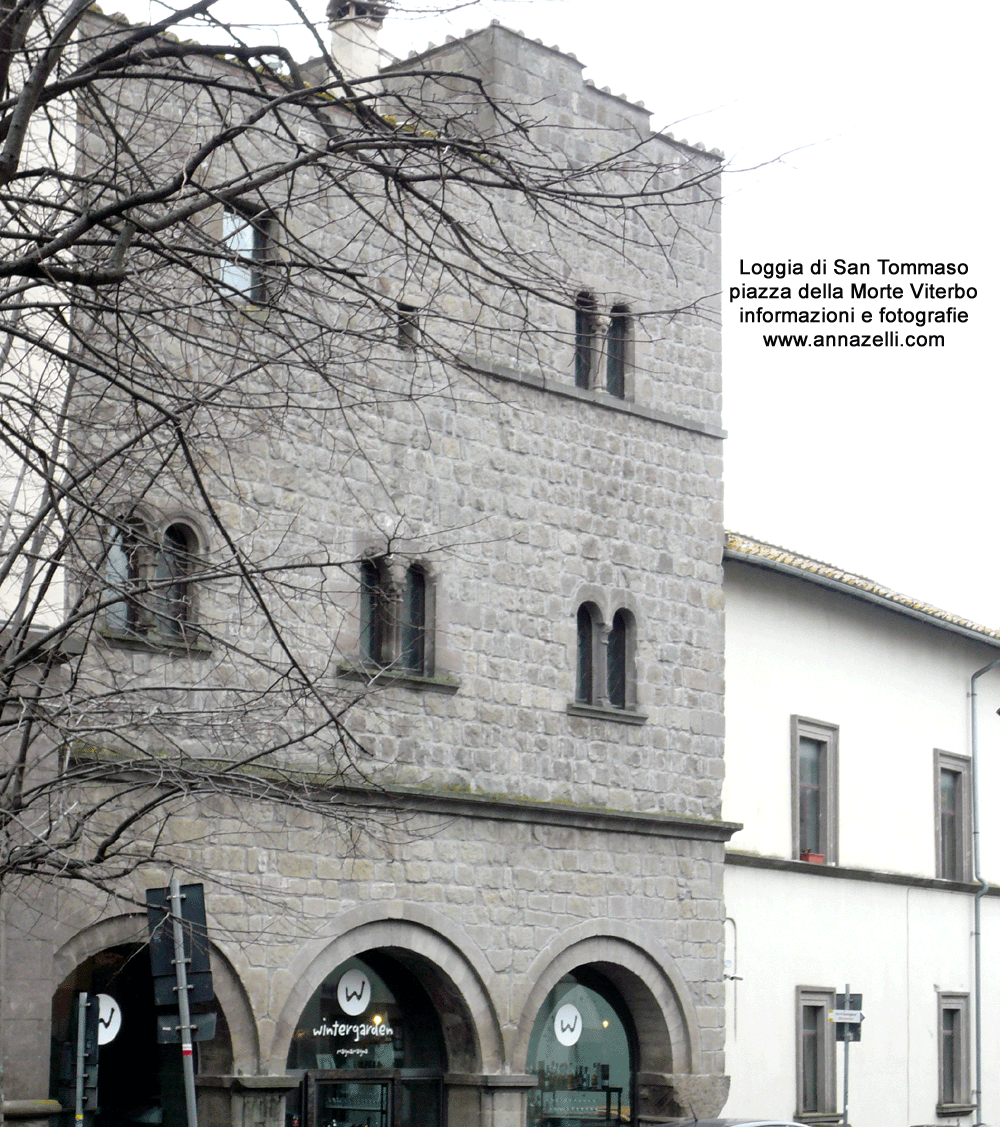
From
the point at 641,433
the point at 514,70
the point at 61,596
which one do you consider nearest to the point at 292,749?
the point at 61,596

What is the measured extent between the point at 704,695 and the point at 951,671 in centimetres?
720

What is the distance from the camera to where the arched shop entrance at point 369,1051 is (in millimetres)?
17672

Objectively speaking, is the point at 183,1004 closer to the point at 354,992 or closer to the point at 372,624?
the point at 354,992

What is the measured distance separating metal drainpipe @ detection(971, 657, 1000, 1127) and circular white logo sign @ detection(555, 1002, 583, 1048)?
26.9 feet

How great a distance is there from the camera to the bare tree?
27.3 ft

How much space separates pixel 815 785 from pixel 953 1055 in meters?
5.05

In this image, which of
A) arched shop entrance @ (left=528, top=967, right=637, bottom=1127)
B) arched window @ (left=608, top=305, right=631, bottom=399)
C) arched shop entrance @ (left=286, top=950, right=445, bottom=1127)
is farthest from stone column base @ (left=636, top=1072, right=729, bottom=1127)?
arched window @ (left=608, top=305, right=631, bottom=399)

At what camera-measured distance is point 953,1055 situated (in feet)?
86.0

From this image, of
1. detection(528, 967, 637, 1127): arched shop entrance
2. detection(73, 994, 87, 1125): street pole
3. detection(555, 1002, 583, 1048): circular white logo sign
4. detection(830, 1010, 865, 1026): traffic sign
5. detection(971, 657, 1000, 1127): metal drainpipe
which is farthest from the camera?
detection(971, 657, 1000, 1127): metal drainpipe

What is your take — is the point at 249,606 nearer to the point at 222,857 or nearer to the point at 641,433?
the point at 222,857

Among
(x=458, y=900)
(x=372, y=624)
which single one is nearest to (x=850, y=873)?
(x=458, y=900)

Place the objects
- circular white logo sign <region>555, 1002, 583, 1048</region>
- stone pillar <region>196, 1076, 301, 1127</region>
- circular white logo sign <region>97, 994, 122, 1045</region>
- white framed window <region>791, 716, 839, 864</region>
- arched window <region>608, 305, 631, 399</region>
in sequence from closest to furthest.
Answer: circular white logo sign <region>97, 994, 122, 1045</region>, stone pillar <region>196, 1076, 301, 1127</region>, circular white logo sign <region>555, 1002, 583, 1048</region>, arched window <region>608, 305, 631, 399</region>, white framed window <region>791, 716, 839, 864</region>

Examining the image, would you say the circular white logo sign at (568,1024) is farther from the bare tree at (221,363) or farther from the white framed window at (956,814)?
the white framed window at (956,814)

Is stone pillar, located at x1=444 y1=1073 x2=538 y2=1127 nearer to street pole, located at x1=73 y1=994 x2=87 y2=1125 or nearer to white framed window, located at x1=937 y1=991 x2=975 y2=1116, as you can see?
street pole, located at x1=73 y1=994 x2=87 y2=1125
